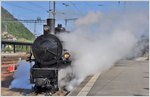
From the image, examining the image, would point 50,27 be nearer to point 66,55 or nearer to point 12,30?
point 66,55

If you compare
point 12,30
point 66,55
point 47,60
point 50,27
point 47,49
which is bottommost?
point 12,30

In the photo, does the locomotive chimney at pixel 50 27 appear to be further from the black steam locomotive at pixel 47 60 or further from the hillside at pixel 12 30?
the hillside at pixel 12 30

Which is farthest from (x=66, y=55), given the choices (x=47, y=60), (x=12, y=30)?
(x=12, y=30)

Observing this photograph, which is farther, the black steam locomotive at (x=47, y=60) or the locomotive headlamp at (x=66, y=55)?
the locomotive headlamp at (x=66, y=55)

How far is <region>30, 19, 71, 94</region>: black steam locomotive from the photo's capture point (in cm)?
1463

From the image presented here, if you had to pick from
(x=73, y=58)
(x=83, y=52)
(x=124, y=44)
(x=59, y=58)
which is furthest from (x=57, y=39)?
(x=124, y=44)

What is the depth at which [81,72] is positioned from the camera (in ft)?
60.0

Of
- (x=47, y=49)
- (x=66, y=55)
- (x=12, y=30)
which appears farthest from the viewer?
(x=12, y=30)

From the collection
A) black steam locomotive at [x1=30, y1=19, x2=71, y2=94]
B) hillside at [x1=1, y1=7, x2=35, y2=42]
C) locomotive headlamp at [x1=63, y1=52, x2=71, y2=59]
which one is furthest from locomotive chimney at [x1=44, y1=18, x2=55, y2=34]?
hillside at [x1=1, y1=7, x2=35, y2=42]

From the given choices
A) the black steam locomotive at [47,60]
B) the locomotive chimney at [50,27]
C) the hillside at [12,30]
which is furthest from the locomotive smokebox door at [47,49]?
the hillside at [12,30]

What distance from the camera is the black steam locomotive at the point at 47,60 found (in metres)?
14.6

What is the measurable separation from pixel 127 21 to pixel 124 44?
6.62 ft

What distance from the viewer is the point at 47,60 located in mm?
15414

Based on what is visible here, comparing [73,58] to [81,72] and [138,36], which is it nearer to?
[81,72]
